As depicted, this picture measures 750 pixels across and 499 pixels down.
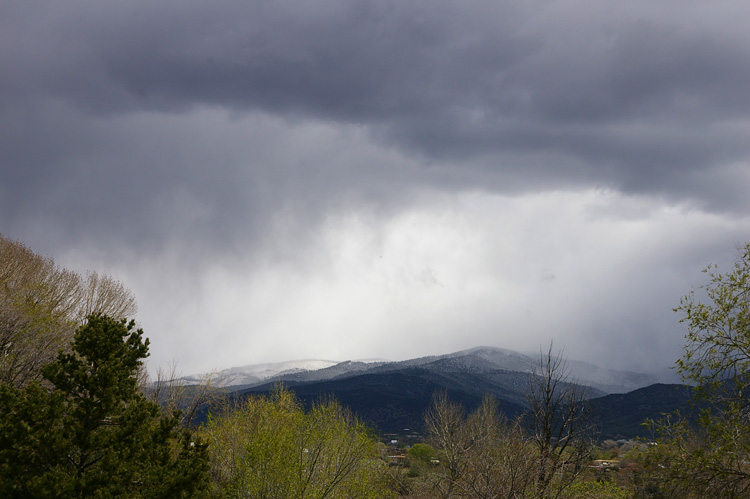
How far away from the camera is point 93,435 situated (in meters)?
19.2

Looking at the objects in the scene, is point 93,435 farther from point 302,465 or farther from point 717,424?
point 717,424

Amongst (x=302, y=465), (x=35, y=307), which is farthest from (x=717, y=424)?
(x=35, y=307)

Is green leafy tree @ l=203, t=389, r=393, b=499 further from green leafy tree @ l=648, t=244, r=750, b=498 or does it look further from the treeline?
green leafy tree @ l=648, t=244, r=750, b=498

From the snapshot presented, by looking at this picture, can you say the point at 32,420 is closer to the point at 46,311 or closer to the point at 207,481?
the point at 207,481

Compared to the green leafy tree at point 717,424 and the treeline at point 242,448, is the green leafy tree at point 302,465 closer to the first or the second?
the treeline at point 242,448

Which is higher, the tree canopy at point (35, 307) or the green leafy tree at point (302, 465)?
the tree canopy at point (35, 307)

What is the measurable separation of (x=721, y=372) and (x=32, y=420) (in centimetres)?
2155

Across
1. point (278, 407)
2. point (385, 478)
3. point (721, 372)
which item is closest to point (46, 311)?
point (278, 407)

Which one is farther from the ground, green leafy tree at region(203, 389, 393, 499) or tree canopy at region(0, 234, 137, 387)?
tree canopy at region(0, 234, 137, 387)

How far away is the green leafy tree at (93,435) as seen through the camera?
1766 centimetres

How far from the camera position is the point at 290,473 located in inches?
998

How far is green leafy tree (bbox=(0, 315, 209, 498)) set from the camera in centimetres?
1766

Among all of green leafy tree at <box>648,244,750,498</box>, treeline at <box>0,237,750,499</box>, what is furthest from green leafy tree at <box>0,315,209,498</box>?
green leafy tree at <box>648,244,750,498</box>

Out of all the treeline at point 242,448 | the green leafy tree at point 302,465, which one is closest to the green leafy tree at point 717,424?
the treeline at point 242,448
